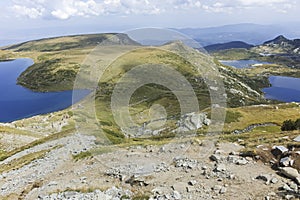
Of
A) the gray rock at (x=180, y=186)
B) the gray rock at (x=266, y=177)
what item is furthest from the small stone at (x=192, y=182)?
the gray rock at (x=266, y=177)

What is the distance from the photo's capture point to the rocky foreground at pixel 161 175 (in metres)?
27.0

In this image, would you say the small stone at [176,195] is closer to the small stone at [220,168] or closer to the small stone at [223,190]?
the small stone at [223,190]

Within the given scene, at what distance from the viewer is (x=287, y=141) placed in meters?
35.8

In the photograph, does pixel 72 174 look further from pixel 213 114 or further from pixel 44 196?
pixel 213 114

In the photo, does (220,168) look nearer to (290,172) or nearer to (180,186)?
(180,186)

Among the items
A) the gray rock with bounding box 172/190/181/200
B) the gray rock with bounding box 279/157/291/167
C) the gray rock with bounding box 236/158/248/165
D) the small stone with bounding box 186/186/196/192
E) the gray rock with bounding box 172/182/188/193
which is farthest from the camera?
the gray rock with bounding box 236/158/248/165

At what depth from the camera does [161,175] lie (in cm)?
3153

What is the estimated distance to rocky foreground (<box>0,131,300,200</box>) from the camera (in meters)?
27.0

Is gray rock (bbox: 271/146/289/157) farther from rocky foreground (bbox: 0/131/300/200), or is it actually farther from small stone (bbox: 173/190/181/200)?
small stone (bbox: 173/190/181/200)

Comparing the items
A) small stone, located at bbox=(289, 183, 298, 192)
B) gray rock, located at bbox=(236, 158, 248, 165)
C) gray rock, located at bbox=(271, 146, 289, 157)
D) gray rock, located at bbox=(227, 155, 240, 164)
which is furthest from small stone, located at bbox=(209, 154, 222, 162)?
small stone, located at bbox=(289, 183, 298, 192)

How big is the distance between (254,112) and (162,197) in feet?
244

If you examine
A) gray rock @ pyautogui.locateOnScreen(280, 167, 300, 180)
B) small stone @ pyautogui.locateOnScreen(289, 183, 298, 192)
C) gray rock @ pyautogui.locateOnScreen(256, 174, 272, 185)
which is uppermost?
gray rock @ pyautogui.locateOnScreen(280, 167, 300, 180)

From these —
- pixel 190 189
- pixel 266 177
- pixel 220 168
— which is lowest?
pixel 190 189

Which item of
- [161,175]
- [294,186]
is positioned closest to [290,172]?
[294,186]
